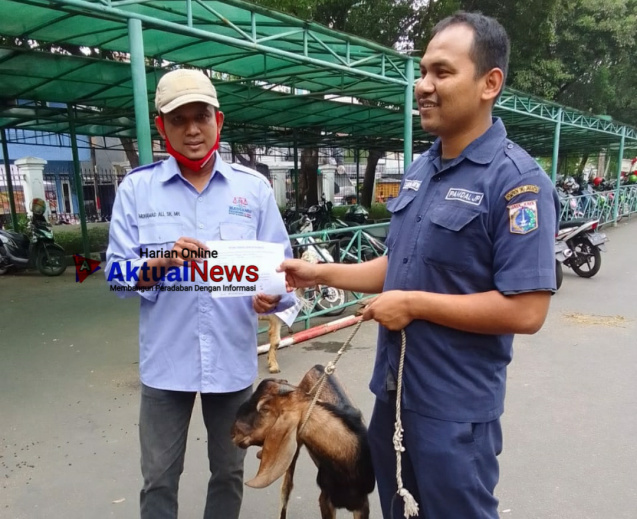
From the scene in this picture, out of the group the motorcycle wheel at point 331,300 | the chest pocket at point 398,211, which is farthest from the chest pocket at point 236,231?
the motorcycle wheel at point 331,300

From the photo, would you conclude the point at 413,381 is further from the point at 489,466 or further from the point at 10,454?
the point at 10,454

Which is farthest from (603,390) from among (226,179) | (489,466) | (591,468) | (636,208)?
(636,208)

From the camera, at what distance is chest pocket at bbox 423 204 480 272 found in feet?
3.92

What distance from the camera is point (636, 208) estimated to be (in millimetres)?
17000

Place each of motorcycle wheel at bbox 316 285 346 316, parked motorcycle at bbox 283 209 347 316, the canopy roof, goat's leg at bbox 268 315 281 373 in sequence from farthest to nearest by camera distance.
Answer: motorcycle wheel at bbox 316 285 346 316, parked motorcycle at bbox 283 209 347 316, the canopy roof, goat's leg at bbox 268 315 281 373

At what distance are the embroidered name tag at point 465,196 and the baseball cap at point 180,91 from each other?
824mm

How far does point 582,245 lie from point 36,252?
9053 mm

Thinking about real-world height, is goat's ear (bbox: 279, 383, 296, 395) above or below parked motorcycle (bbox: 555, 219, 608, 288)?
above

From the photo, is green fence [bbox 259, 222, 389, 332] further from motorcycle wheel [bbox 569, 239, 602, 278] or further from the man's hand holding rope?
the man's hand holding rope

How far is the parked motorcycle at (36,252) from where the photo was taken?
334 inches

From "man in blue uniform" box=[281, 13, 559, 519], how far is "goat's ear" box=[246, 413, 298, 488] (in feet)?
1.29

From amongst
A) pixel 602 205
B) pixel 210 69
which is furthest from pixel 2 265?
pixel 602 205
